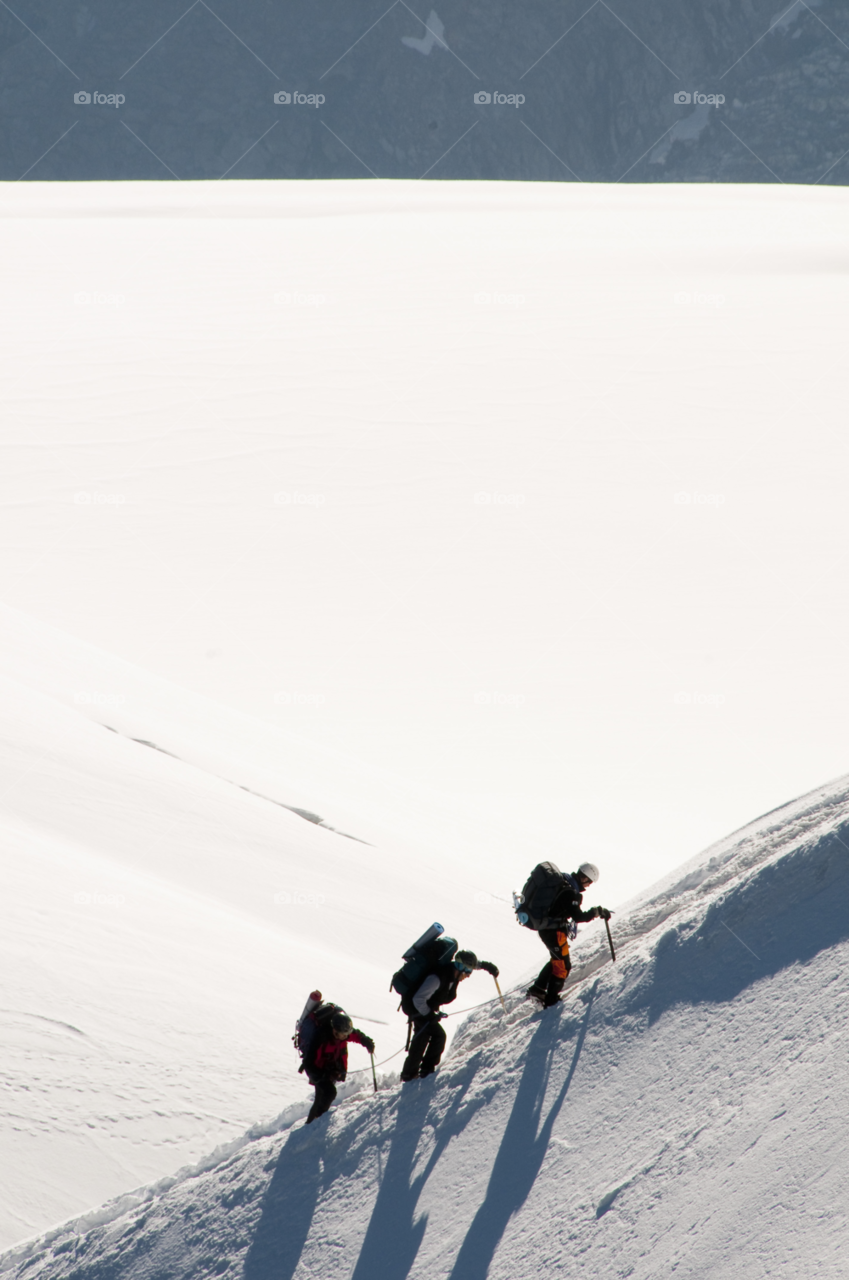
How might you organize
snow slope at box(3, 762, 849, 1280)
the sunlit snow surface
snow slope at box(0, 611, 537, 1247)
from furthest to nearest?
the sunlit snow surface < snow slope at box(0, 611, 537, 1247) < snow slope at box(3, 762, 849, 1280)

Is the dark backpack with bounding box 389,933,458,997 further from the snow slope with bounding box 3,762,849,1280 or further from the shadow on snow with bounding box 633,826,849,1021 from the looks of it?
the shadow on snow with bounding box 633,826,849,1021

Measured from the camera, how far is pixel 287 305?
30750 mm

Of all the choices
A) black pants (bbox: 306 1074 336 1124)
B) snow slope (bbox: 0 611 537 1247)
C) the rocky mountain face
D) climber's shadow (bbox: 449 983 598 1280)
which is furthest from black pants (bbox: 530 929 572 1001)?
the rocky mountain face

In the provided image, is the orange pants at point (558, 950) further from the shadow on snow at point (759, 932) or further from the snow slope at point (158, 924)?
the snow slope at point (158, 924)

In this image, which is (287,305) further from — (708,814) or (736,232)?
(708,814)

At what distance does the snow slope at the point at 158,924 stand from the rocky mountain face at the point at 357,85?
10296 centimetres

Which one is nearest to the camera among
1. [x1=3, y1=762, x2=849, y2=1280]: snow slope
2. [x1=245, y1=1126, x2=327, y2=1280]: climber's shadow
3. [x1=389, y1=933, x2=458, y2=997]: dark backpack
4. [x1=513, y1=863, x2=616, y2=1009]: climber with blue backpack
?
[x1=3, y1=762, x2=849, y2=1280]: snow slope

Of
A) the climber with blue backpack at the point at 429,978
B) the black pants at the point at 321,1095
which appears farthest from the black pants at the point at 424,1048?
the black pants at the point at 321,1095

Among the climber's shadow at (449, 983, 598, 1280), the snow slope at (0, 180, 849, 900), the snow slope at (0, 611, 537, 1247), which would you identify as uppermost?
the snow slope at (0, 180, 849, 900)

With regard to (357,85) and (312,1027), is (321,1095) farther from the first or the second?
(357,85)

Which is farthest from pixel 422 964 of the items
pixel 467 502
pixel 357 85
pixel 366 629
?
pixel 357 85

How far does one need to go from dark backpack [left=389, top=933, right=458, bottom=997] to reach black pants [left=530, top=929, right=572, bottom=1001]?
0.39m

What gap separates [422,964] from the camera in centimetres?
505

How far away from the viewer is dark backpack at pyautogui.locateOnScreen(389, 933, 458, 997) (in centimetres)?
503
